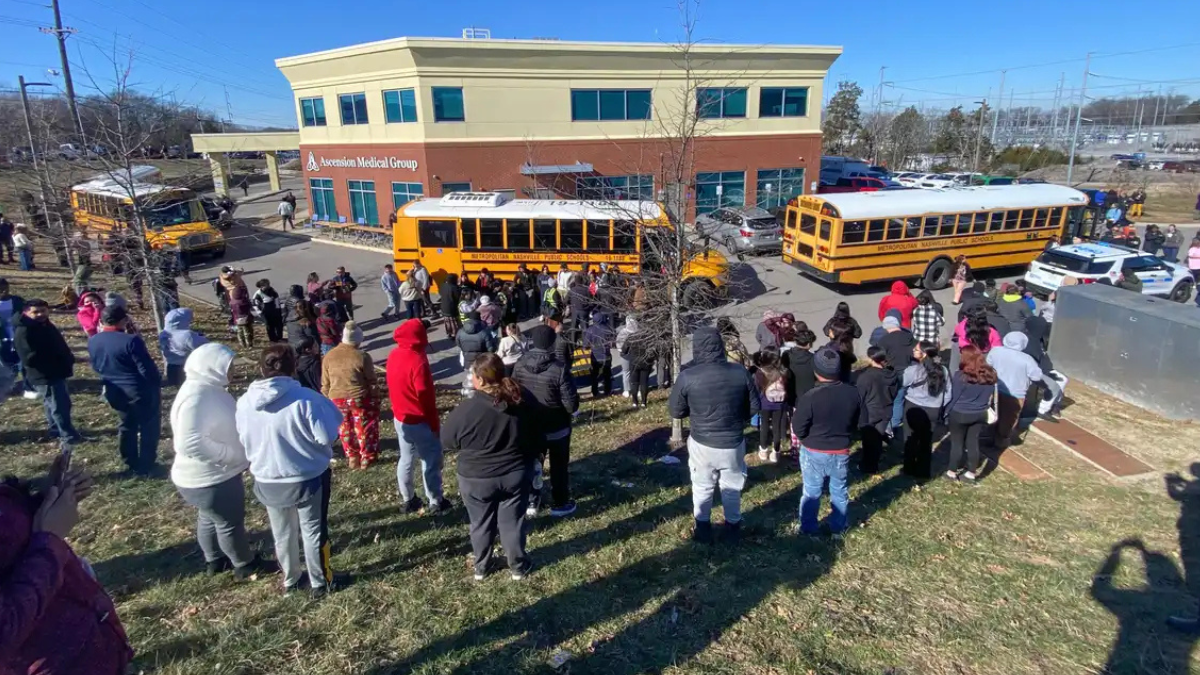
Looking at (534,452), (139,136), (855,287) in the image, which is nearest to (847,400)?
(534,452)

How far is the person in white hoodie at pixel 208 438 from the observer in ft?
13.5

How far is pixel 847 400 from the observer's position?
5219 millimetres

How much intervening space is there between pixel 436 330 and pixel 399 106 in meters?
14.1

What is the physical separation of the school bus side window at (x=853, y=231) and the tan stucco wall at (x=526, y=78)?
946cm

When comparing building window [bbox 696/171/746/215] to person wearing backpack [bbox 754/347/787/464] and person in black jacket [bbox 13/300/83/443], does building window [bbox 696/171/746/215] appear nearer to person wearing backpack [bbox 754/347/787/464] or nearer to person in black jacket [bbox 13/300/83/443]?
person wearing backpack [bbox 754/347/787/464]

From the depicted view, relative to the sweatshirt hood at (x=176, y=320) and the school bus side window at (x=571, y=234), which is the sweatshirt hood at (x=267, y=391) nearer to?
the sweatshirt hood at (x=176, y=320)

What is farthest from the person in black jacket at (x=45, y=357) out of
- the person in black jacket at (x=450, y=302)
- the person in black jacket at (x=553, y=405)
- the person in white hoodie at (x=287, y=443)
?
the person in black jacket at (x=450, y=302)

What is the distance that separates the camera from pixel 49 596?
2375 millimetres

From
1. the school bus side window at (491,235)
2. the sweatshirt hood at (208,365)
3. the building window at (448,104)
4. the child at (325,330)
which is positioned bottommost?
the child at (325,330)

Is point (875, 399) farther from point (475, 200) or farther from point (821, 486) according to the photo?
point (475, 200)

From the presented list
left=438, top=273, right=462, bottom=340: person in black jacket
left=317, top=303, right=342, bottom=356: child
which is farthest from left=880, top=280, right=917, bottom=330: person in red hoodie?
left=438, top=273, right=462, bottom=340: person in black jacket

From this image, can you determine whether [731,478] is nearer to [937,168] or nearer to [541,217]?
[541,217]

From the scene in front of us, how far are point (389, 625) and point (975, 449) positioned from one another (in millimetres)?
5867

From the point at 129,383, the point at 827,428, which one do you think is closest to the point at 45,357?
the point at 129,383
